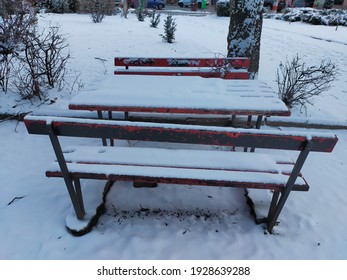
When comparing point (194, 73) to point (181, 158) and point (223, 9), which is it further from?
point (223, 9)

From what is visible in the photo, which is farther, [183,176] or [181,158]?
[181,158]

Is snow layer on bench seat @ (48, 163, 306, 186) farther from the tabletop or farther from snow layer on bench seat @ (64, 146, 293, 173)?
the tabletop

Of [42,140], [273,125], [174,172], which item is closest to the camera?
[174,172]

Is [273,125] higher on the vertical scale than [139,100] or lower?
lower

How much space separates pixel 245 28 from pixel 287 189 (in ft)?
9.99

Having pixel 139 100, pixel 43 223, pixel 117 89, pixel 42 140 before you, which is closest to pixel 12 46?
pixel 42 140

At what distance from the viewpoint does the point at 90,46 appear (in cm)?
770

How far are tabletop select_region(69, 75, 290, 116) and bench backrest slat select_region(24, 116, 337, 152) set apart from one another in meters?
0.75

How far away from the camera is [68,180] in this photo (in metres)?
2.08

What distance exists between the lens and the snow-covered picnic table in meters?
2.51

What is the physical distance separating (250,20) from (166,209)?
3188mm

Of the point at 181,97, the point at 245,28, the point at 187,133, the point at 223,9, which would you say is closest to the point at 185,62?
the point at 245,28

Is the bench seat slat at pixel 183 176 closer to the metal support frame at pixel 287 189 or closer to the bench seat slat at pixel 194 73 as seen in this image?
the metal support frame at pixel 287 189

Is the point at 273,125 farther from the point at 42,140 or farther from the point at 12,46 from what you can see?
the point at 12,46
